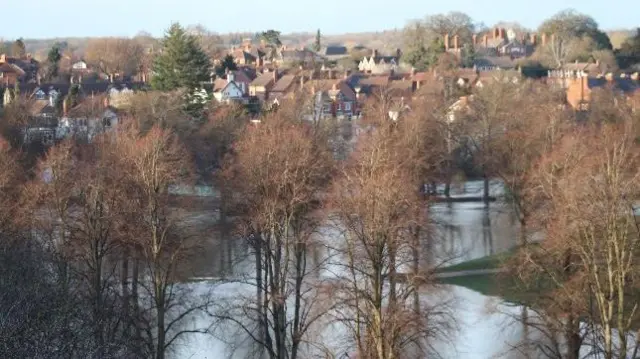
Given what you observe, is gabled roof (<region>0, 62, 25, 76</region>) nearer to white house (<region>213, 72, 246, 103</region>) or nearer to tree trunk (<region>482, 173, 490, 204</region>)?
white house (<region>213, 72, 246, 103</region>)

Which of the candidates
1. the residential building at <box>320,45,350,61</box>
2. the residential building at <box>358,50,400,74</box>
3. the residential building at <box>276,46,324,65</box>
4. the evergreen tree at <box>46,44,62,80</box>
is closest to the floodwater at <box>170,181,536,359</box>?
the evergreen tree at <box>46,44,62,80</box>

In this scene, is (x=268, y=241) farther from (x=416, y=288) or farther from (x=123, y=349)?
(x=123, y=349)

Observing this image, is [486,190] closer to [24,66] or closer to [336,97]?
[336,97]

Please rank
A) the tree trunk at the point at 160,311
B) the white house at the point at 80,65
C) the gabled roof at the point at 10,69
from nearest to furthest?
the tree trunk at the point at 160,311, the gabled roof at the point at 10,69, the white house at the point at 80,65

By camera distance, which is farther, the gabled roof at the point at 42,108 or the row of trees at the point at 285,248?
the gabled roof at the point at 42,108

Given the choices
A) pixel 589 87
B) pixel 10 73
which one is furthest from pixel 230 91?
pixel 589 87

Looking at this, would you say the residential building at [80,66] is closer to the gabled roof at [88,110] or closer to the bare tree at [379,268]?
the gabled roof at [88,110]

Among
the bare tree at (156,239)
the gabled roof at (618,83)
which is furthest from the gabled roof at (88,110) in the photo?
the gabled roof at (618,83)

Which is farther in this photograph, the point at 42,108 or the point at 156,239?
the point at 42,108
